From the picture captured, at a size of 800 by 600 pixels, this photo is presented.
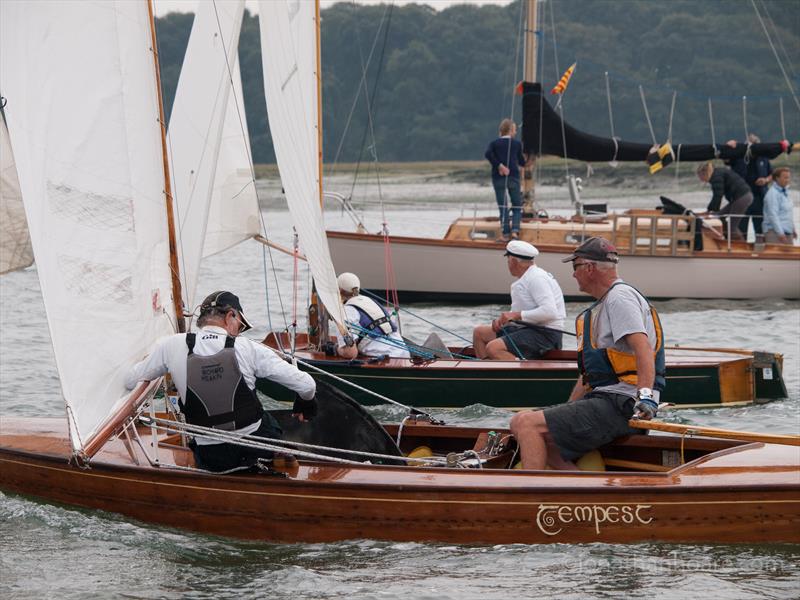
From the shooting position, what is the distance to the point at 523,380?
33.7ft

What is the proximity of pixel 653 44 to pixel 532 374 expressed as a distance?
4822 cm

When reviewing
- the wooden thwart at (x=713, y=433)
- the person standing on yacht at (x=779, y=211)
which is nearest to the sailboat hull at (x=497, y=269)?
the person standing on yacht at (x=779, y=211)

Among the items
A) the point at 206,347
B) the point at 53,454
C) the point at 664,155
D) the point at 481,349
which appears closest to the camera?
the point at 206,347

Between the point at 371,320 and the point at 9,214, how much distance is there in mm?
4033

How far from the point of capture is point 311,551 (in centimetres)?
643

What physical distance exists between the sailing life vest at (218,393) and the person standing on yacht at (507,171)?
11.2m

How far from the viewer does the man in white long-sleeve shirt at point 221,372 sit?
6270mm

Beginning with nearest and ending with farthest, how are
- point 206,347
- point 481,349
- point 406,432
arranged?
point 206,347, point 406,432, point 481,349

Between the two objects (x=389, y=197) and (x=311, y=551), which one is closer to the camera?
(x=311, y=551)

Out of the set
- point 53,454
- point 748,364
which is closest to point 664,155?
point 748,364

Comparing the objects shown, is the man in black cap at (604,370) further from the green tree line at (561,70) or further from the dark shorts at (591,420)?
the green tree line at (561,70)

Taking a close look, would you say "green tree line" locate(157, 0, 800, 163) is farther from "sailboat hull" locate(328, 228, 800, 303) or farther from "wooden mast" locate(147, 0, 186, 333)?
"wooden mast" locate(147, 0, 186, 333)

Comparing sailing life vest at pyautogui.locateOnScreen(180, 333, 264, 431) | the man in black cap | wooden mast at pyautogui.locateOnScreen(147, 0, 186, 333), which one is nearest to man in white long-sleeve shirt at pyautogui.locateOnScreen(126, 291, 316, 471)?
sailing life vest at pyautogui.locateOnScreen(180, 333, 264, 431)

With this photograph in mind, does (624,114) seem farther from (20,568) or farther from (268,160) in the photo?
(20,568)
